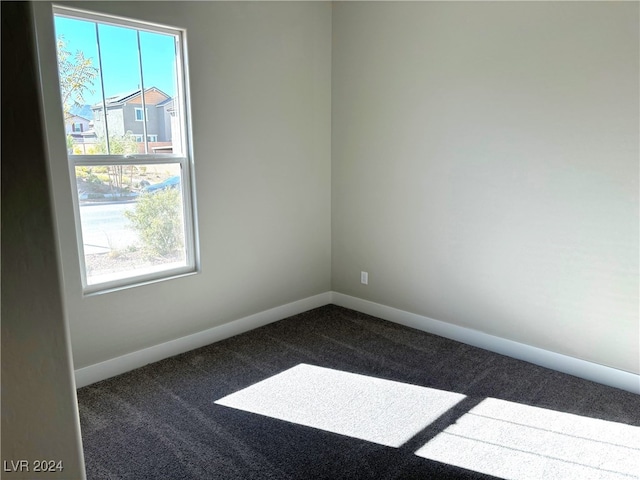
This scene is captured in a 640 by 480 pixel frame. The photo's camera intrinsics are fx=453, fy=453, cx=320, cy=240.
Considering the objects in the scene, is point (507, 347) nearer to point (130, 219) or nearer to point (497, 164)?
point (497, 164)

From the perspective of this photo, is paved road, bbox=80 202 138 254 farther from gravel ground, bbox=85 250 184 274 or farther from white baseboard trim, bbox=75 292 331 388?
white baseboard trim, bbox=75 292 331 388

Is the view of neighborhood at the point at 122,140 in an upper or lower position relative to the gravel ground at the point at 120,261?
upper

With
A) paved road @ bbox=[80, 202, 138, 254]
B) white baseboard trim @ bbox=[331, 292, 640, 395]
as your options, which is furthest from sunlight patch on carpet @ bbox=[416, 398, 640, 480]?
paved road @ bbox=[80, 202, 138, 254]

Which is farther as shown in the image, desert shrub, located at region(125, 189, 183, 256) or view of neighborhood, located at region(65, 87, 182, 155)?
desert shrub, located at region(125, 189, 183, 256)

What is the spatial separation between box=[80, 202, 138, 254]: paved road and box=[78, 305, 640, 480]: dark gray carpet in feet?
2.84

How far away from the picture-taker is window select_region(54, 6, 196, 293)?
2.68 meters

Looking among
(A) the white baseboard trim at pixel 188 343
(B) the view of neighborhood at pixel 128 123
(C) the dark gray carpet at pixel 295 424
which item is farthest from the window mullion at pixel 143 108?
(C) the dark gray carpet at pixel 295 424

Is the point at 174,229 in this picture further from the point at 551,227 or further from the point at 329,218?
the point at 551,227

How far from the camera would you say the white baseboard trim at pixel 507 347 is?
282 cm

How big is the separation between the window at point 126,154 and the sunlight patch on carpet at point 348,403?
113 centimetres

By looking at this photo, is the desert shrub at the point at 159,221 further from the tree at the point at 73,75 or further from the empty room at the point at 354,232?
the tree at the point at 73,75

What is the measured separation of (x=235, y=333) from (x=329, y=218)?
53.8 inches

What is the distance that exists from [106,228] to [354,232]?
2055 mm

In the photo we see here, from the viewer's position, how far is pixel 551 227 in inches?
115
